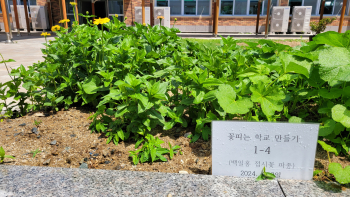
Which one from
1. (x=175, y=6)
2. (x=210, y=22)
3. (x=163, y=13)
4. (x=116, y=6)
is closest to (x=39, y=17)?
(x=116, y=6)

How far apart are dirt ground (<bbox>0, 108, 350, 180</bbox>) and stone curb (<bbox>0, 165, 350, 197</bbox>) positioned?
230 millimetres

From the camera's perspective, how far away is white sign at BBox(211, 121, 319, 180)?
1.15 m

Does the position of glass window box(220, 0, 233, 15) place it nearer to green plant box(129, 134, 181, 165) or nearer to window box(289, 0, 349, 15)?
window box(289, 0, 349, 15)

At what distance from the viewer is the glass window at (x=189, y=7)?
1548 cm

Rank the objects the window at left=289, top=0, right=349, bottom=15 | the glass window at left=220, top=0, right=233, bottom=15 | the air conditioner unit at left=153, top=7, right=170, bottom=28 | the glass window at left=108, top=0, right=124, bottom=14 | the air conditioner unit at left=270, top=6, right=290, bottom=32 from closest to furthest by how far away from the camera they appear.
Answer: the air conditioner unit at left=270, top=6, right=290, bottom=32, the air conditioner unit at left=153, top=7, right=170, bottom=28, the window at left=289, top=0, right=349, bottom=15, the glass window at left=220, top=0, right=233, bottom=15, the glass window at left=108, top=0, right=124, bottom=14

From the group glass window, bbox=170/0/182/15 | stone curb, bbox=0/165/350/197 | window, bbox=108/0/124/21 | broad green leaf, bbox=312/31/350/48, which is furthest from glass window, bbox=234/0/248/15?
stone curb, bbox=0/165/350/197

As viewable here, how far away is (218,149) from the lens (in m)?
1.21

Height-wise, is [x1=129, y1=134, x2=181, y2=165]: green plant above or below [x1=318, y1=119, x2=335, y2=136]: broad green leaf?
below

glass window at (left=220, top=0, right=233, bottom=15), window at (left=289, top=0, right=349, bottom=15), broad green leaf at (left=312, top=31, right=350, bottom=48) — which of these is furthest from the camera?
glass window at (left=220, top=0, right=233, bottom=15)

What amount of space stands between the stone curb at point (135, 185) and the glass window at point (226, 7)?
15.7 meters

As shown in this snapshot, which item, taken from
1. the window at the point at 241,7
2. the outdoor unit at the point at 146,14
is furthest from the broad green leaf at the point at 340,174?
the window at the point at 241,7

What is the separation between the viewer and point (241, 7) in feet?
50.4

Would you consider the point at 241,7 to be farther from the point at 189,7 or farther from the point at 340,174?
the point at 340,174

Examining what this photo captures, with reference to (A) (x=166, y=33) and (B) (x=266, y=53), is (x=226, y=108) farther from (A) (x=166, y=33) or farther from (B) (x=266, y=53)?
(A) (x=166, y=33)
